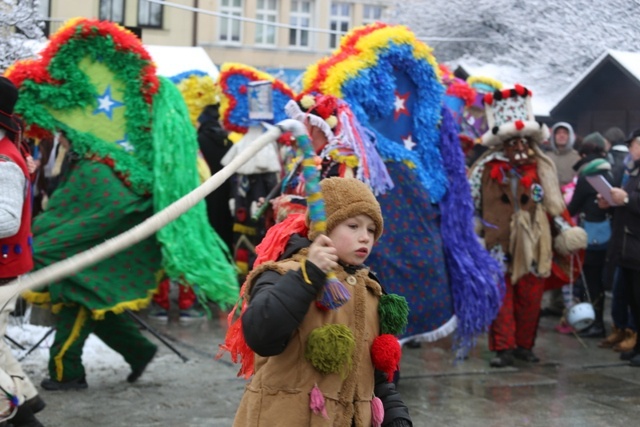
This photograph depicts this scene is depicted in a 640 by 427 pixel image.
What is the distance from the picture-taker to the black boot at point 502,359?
7773 millimetres

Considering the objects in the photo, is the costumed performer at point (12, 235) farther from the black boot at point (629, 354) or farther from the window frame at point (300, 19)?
the window frame at point (300, 19)

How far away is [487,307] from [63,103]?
A: 10.0 feet

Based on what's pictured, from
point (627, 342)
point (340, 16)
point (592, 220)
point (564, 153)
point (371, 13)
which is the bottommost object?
point (627, 342)

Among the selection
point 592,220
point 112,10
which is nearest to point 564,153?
point 592,220

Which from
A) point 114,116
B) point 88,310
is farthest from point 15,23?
point 88,310

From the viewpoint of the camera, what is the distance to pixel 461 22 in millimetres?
15086

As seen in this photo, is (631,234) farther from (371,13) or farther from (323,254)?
(371,13)

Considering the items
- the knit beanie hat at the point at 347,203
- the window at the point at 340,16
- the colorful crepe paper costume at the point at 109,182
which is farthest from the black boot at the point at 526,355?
the window at the point at 340,16

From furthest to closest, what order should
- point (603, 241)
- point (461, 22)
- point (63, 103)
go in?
1. point (461, 22)
2. point (603, 241)
3. point (63, 103)

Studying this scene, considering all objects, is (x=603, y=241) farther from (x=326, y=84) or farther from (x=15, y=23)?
(x=15, y=23)

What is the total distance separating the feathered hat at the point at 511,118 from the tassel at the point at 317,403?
485 cm

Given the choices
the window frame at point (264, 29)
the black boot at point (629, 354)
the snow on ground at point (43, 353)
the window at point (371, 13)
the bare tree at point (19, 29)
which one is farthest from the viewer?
the window at point (371, 13)

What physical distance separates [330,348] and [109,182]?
3.74 metres

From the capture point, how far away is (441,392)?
691 cm
